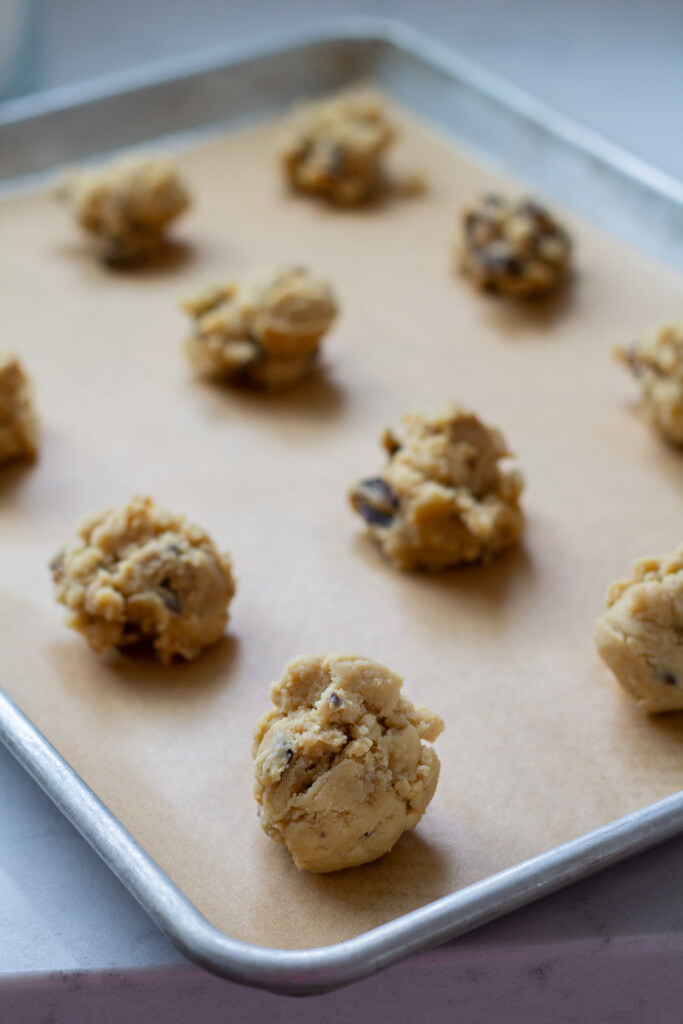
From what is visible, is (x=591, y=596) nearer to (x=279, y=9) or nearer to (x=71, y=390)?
(x=71, y=390)

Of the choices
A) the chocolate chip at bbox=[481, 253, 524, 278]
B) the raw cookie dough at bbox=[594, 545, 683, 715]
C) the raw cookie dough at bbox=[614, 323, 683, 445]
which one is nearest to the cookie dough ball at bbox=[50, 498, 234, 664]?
the raw cookie dough at bbox=[594, 545, 683, 715]

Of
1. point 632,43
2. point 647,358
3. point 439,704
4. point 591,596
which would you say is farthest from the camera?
point 632,43

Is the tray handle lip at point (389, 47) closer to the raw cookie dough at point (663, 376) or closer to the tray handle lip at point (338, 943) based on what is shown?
the raw cookie dough at point (663, 376)

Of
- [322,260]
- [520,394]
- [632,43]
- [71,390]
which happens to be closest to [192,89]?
[322,260]

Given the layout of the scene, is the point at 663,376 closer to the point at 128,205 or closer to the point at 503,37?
the point at 128,205

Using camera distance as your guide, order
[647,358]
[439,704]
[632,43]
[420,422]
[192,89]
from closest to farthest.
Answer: [439,704], [420,422], [647,358], [192,89], [632,43]

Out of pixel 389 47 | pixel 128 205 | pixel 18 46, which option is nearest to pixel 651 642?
pixel 128 205
